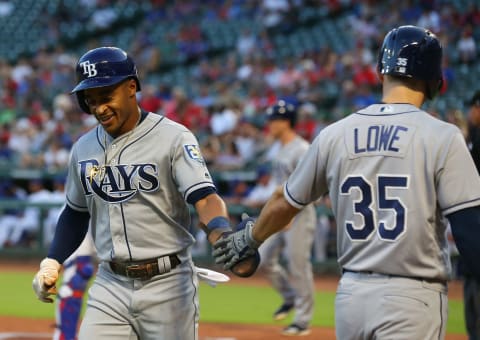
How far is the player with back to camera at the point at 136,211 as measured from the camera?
396 centimetres

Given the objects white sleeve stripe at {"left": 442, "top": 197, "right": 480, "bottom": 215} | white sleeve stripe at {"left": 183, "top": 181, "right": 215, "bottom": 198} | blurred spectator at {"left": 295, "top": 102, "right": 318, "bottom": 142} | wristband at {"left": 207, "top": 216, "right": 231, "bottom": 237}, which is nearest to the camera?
white sleeve stripe at {"left": 442, "top": 197, "right": 480, "bottom": 215}

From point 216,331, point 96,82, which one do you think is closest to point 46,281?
point 96,82

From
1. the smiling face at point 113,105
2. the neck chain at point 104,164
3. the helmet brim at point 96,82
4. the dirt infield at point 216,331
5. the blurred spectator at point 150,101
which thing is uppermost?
the blurred spectator at point 150,101

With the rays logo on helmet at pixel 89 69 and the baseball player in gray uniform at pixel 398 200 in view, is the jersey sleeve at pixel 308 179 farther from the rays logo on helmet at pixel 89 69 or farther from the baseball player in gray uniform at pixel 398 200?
the rays logo on helmet at pixel 89 69

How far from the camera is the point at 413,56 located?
133 inches

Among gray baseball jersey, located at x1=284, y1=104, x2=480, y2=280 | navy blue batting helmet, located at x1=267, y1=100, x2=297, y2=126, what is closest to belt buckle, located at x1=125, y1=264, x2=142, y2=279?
gray baseball jersey, located at x1=284, y1=104, x2=480, y2=280

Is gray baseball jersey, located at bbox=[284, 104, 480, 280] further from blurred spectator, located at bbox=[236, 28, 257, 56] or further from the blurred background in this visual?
blurred spectator, located at bbox=[236, 28, 257, 56]

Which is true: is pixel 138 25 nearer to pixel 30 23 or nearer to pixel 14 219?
pixel 30 23

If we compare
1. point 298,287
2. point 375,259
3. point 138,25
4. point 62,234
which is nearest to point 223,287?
point 298,287

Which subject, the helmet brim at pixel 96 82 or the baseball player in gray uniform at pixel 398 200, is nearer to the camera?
the baseball player in gray uniform at pixel 398 200

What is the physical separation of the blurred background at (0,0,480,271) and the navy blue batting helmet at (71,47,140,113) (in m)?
7.26

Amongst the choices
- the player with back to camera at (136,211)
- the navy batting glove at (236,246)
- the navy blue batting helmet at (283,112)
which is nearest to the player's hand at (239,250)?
the navy batting glove at (236,246)

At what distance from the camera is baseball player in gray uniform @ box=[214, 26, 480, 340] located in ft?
10.4

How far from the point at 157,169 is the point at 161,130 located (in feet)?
0.70
